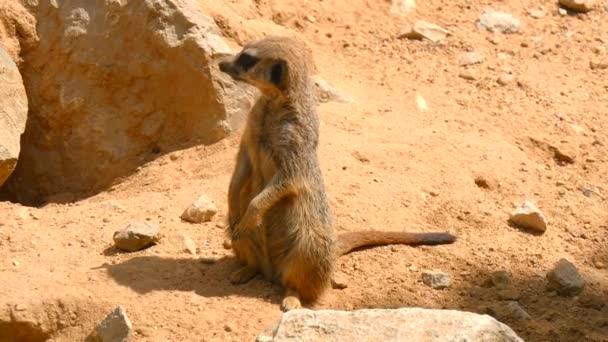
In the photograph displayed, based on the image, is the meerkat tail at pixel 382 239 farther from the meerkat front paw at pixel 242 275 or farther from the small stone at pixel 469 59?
the small stone at pixel 469 59

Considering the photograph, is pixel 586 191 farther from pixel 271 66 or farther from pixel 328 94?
pixel 271 66

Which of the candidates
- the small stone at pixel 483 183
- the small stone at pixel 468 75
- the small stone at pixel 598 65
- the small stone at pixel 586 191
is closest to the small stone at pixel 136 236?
the small stone at pixel 483 183

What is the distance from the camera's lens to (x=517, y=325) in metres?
3.40

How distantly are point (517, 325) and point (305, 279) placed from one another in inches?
32.1

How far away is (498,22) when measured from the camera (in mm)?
5688

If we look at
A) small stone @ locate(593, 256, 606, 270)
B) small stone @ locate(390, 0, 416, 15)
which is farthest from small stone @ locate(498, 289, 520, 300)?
small stone @ locate(390, 0, 416, 15)

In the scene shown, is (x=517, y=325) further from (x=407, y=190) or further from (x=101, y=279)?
(x=101, y=279)

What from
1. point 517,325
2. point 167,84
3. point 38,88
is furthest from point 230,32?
point 517,325

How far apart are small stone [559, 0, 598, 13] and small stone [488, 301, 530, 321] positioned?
113 inches

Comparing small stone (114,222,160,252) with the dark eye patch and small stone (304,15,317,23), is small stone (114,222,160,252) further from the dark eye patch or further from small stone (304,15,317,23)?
small stone (304,15,317,23)

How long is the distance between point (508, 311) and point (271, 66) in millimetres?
1294

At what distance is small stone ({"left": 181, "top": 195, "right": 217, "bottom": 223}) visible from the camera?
3988 millimetres

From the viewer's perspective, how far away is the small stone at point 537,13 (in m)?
5.79

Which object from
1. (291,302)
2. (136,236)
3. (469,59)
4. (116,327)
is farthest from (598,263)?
(116,327)
